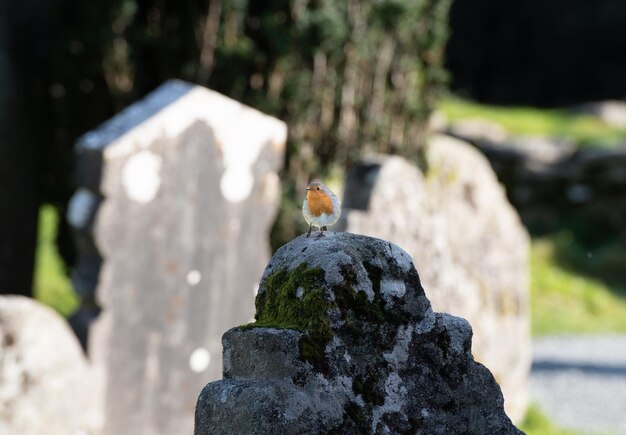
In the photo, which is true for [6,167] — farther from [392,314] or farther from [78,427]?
[392,314]

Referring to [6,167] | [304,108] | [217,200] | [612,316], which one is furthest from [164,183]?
[612,316]

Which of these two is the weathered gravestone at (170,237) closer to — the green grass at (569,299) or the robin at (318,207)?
the robin at (318,207)

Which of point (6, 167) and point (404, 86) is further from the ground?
Result: point (404, 86)

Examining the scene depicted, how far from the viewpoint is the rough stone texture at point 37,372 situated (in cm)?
438

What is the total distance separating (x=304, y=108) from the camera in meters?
7.66

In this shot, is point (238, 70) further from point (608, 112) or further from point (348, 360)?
point (608, 112)

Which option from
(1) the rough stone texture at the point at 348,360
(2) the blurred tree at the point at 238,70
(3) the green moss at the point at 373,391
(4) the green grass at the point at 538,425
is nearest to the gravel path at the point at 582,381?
(4) the green grass at the point at 538,425

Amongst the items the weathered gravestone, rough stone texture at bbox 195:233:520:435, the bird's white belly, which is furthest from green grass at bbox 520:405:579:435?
rough stone texture at bbox 195:233:520:435

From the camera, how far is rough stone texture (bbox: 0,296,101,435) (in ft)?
14.4

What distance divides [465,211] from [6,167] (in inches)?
142

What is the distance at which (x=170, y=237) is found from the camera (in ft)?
17.8

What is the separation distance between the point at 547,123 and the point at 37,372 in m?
13.6

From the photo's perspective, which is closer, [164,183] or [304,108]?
[164,183]

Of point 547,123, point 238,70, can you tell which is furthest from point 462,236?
point 547,123
